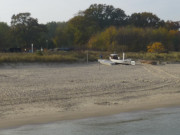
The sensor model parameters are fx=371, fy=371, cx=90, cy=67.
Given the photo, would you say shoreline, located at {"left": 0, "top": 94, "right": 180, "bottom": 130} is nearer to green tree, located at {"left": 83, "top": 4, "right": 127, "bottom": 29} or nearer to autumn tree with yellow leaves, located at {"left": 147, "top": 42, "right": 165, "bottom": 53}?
autumn tree with yellow leaves, located at {"left": 147, "top": 42, "right": 165, "bottom": 53}

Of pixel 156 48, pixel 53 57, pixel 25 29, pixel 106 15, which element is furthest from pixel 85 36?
pixel 53 57

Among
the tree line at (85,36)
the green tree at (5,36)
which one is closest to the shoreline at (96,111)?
the tree line at (85,36)

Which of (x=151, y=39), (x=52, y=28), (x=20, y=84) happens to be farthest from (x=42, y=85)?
(x=52, y=28)

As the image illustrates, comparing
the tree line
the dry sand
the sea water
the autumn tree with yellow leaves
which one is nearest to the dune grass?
the autumn tree with yellow leaves

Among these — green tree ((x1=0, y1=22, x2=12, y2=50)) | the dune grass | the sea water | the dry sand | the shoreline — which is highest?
green tree ((x1=0, y1=22, x2=12, y2=50))

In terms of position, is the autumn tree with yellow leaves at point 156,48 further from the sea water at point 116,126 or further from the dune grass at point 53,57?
the sea water at point 116,126

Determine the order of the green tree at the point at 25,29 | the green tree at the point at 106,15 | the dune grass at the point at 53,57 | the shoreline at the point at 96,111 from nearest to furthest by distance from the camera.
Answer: the shoreline at the point at 96,111
the dune grass at the point at 53,57
the green tree at the point at 25,29
the green tree at the point at 106,15

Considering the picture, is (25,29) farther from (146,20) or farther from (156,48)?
(146,20)

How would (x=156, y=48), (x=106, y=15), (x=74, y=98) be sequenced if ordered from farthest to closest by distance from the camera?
(x=106, y=15), (x=156, y=48), (x=74, y=98)

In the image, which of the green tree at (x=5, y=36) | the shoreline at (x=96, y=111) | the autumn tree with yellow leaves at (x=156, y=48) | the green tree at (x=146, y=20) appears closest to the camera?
the shoreline at (x=96, y=111)

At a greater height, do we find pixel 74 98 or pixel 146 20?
pixel 146 20

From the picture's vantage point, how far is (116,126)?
40.6 ft

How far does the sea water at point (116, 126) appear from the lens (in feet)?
37.5

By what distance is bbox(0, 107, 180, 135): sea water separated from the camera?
11438mm
